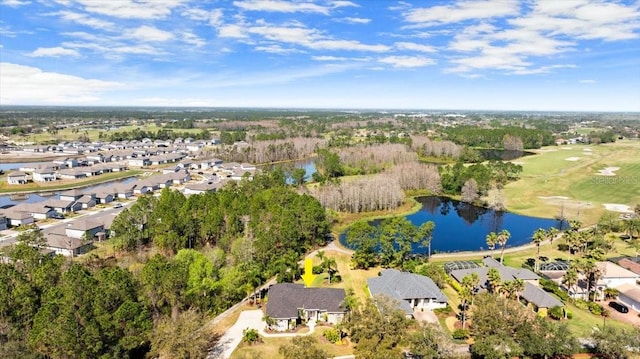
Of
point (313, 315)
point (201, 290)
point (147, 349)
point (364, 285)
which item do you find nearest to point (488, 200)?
point (364, 285)

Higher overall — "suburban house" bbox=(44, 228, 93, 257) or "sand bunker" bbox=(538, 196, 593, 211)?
"suburban house" bbox=(44, 228, 93, 257)

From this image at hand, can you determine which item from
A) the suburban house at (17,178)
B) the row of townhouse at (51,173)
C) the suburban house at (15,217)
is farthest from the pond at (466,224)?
the suburban house at (17,178)

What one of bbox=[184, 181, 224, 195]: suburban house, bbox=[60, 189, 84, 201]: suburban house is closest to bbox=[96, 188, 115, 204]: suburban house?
bbox=[60, 189, 84, 201]: suburban house

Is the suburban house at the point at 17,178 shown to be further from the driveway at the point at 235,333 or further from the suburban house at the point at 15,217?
the driveway at the point at 235,333

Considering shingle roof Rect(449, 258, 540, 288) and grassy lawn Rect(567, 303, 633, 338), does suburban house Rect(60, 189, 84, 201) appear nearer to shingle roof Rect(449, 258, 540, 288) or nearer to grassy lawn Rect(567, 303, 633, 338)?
shingle roof Rect(449, 258, 540, 288)

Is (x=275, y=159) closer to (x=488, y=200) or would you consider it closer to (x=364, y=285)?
(x=488, y=200)
